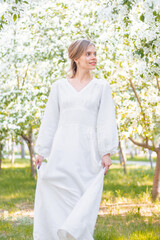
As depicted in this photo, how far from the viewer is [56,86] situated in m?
3.86

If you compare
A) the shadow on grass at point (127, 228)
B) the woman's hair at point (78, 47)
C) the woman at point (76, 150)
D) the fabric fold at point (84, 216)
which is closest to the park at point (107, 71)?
the shadow on grass at point (127, 228)

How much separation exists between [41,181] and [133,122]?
533cm

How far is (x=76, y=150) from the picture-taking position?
142 inches

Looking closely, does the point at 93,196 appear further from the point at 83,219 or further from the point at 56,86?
the point at 56,86

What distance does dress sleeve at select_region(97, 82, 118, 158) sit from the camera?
3.55 meters

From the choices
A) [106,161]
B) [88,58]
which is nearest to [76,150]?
[106,161]

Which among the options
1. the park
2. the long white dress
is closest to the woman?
the long white dress

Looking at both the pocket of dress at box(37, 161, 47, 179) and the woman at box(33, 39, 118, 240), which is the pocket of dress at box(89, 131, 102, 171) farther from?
the pocket of dress at box(37, 161, 47, 179)

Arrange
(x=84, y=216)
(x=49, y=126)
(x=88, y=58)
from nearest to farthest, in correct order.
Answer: (x=84, y=216) < (x=88, y=58) < (x=49, y=126)

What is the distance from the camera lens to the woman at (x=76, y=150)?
3.58m

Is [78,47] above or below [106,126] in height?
above

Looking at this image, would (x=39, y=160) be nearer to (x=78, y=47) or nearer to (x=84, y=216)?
(x=84, y=216)

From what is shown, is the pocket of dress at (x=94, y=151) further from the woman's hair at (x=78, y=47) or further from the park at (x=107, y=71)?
the park at (x=107, y=71)

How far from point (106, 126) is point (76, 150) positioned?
0.35m
